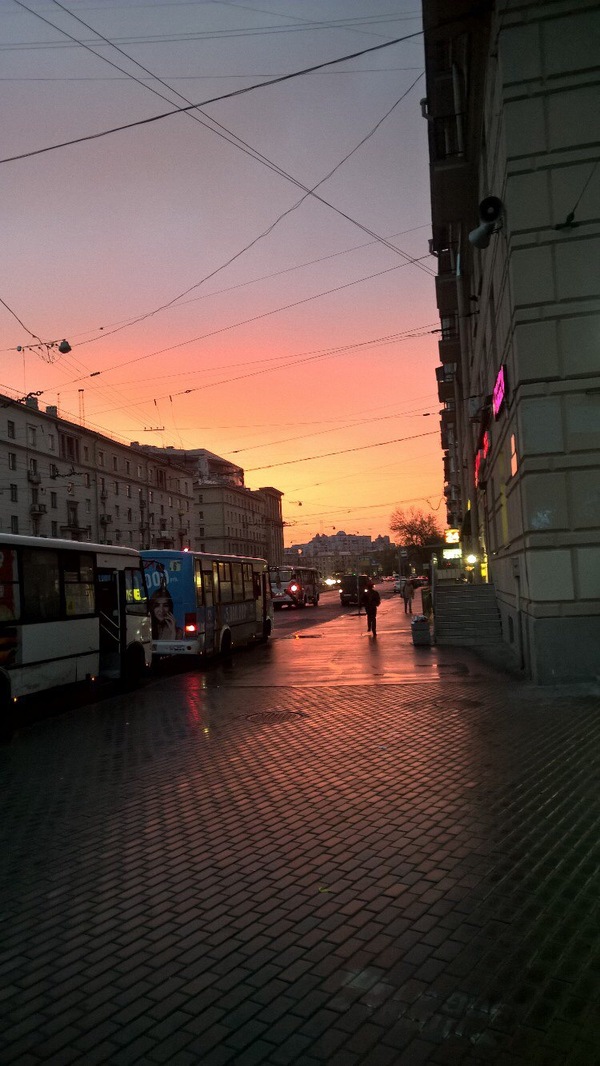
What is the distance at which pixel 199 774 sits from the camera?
7828 millimetres

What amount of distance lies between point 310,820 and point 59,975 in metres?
2.60

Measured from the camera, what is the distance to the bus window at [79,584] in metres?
12.8

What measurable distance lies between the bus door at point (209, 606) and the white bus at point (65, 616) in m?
3.35

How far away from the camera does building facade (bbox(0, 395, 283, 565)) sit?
55.5m

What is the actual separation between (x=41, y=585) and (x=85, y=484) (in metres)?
54.5

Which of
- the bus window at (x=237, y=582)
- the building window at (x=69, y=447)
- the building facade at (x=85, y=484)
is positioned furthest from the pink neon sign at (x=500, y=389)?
the building window at (x=69, y=447)

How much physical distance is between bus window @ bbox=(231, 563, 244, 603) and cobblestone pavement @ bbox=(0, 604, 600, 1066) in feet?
42.3

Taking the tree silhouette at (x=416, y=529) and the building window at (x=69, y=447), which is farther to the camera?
the tree silhouette at (x=416, y=529)

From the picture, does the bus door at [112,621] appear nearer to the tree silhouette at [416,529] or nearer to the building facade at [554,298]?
the building facade at [554,298]

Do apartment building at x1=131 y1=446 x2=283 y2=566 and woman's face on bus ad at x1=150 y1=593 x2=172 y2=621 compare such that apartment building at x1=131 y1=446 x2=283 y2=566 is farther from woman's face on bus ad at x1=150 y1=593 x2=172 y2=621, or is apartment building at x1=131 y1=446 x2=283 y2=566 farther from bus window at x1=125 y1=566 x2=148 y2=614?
bus window at x1=125 y1=566 x2=148 y2=614

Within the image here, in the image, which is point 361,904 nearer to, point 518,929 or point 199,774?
point 518,929

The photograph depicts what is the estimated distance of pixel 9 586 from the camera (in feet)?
36.5

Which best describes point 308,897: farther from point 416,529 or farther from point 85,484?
point 416,529

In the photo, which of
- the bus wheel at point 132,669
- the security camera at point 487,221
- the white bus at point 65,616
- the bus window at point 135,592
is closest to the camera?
the white bus at point 65,616
